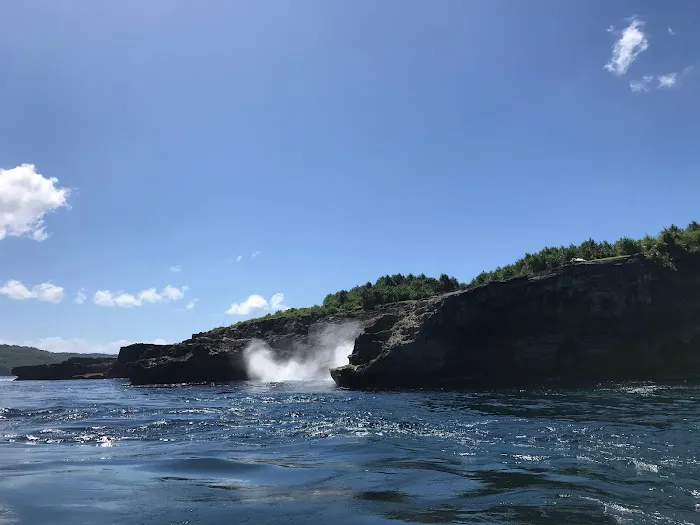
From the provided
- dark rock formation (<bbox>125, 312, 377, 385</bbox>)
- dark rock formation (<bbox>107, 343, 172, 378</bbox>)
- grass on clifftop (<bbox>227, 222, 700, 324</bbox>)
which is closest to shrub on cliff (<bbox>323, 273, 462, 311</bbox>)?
grass on clifftop (<bbox>227, 222, 700, 324</bbox>)

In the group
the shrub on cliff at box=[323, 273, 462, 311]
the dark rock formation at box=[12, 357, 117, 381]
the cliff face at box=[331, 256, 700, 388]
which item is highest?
the shrub on cliff at box=[323, 273, 462, 311]

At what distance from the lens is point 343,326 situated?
222 ft

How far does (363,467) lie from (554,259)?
151 ft

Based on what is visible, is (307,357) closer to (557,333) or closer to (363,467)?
(557,333)

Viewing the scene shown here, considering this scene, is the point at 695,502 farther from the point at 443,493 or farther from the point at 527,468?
the point at 443,493

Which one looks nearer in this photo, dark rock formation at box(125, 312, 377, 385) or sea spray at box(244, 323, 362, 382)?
dark rock formation at box(125, 312, 377, 385)

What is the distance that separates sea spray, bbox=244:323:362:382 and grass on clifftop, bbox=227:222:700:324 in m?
8.10

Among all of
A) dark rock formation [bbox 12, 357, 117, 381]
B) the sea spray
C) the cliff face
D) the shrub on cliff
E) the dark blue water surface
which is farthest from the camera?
dark rock formation [bbox 12, 357, 117, 381]

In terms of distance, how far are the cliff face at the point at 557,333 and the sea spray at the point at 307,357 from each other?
15058mm

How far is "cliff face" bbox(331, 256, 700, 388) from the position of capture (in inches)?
1767

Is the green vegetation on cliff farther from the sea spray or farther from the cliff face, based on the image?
the sea spray

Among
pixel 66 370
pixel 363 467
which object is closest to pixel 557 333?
pixel 363 467

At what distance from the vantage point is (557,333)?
46.6 meters

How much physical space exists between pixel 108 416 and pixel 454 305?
2984cm
